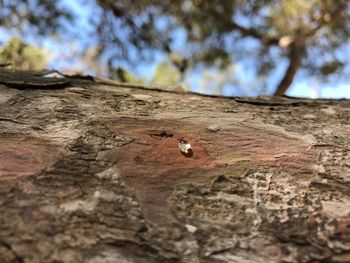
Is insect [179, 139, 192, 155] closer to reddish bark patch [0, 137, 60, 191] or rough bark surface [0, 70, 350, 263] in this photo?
rough bark surface [0, 70, 350, 263]

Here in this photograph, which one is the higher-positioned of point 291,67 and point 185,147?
point 291,67

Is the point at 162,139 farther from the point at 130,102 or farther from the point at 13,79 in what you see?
the point at 13,79

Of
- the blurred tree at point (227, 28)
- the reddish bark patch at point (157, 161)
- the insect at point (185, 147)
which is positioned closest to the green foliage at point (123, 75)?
the blurred tree at point (227, 28)

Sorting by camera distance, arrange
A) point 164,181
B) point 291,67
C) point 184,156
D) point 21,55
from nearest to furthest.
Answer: point 164,181, point 184,156, point 21,55, point 291,67

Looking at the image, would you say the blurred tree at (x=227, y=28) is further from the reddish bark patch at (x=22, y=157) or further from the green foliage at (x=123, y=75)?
the reddish bark patch at (x=22, y=157)

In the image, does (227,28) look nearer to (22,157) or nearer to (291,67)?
(291,67)

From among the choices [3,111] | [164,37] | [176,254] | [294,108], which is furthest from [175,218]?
[164,37]

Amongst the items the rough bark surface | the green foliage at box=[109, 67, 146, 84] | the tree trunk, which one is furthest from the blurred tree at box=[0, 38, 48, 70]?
the tree trunk

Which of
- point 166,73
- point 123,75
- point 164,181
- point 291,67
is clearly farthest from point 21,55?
point 164,181
